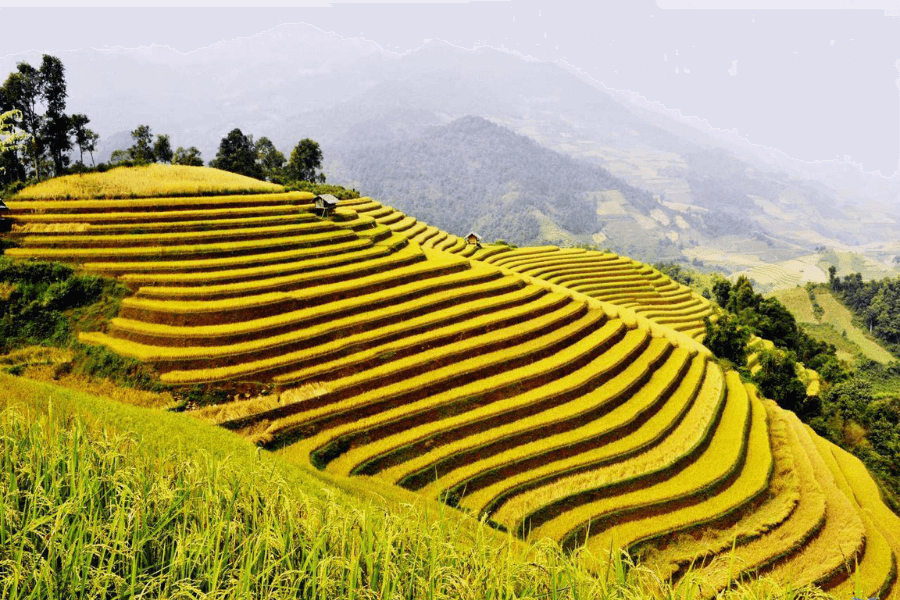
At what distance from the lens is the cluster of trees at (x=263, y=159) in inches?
2148

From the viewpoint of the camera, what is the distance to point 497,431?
658 inches

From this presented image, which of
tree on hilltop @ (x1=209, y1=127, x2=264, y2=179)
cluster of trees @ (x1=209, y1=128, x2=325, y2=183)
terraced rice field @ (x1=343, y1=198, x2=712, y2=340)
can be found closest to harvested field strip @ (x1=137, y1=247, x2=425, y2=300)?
terraced rice field @ (x1=343, y1=198, x2=712, y2=340)

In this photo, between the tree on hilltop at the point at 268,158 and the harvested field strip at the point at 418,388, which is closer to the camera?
the harvested field strip at the point at 418,388

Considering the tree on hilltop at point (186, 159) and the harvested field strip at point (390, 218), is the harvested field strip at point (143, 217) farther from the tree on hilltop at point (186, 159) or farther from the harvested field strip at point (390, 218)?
the tree on hilltop at point (186, 159)

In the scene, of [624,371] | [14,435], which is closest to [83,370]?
[14,435]

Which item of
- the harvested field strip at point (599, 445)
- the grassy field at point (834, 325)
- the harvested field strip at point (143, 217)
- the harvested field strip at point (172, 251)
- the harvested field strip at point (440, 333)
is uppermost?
the harvested field strip at point (143, 217)

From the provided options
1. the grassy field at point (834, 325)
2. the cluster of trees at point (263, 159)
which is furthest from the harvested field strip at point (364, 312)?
the grassy field at point (834, 325)

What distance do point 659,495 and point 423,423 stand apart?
828 centimetres

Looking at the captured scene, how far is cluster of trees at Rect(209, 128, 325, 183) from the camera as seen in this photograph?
54.6m

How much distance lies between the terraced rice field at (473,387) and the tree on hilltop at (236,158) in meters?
32.8

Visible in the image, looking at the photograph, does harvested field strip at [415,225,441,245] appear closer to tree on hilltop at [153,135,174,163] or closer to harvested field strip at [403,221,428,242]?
harvested field strip at [403,221,428,242]

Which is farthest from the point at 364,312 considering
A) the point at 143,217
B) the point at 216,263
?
the point at 143,217

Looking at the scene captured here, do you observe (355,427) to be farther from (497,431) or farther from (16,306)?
(16,306)

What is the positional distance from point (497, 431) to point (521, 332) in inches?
237
